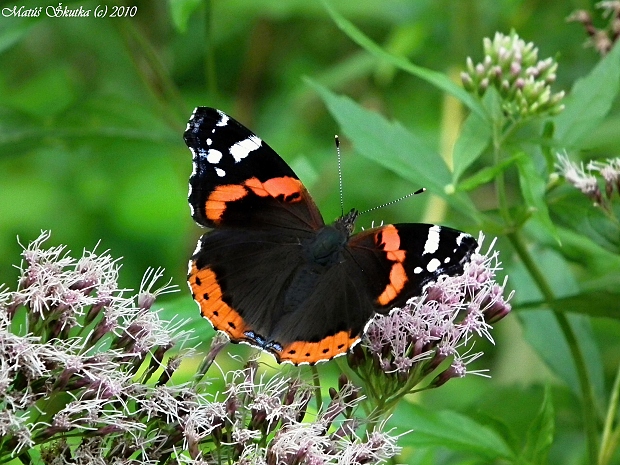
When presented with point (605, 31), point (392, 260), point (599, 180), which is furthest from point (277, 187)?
point (605, 31)

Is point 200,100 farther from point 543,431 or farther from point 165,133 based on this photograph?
point 543,431

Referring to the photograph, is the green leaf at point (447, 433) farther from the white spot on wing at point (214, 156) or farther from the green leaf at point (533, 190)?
the white spot on wing at point (214, 156)

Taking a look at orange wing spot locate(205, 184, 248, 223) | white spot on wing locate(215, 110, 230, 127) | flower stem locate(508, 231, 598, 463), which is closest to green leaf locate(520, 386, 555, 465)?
flower stem locate(508, 231, 598, 463)

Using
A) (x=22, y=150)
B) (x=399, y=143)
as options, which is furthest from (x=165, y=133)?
(x=399, y=143)

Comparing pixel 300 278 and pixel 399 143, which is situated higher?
pixel 399 143

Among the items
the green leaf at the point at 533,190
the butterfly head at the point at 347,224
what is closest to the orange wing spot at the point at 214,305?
the butterfly head at the point at 347,224

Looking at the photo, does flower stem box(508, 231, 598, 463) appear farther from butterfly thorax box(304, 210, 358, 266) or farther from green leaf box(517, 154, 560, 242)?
butterfly thorax box(304, 210, 358, 266)
